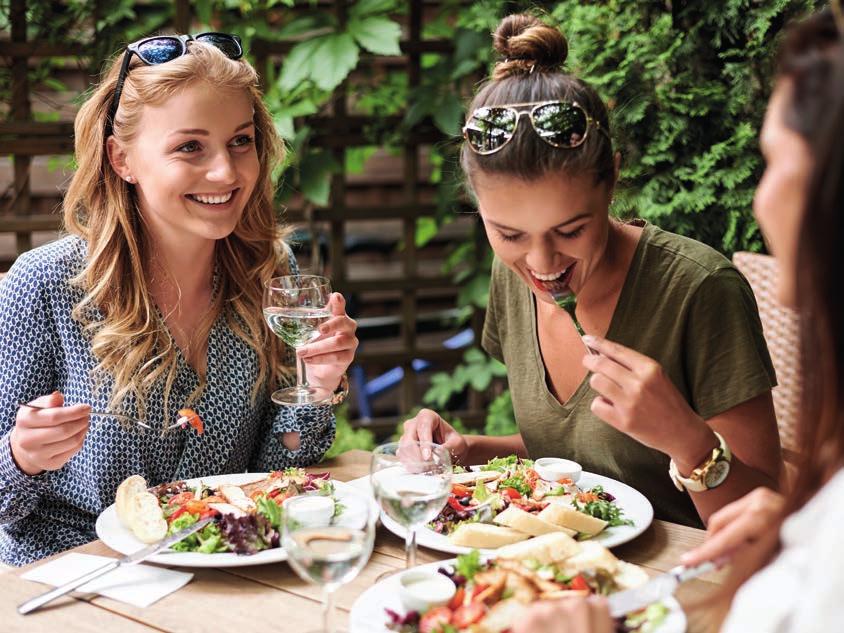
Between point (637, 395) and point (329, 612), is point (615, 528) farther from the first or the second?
point (329, 612)

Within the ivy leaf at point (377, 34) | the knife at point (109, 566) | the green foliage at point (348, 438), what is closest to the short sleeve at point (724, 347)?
the knife at point (109, 566)

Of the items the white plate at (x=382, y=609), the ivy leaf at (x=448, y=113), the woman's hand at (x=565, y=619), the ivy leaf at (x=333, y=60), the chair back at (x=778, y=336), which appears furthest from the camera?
the ivy leaf at (x=448, y=113)

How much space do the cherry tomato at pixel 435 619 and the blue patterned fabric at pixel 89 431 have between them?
0.98 m

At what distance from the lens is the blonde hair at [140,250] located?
2174 mm

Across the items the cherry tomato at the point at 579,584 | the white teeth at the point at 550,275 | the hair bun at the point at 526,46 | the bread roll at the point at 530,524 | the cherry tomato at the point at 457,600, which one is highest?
the hair bun at the point at 526,46

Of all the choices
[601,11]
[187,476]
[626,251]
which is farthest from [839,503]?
[601,11]

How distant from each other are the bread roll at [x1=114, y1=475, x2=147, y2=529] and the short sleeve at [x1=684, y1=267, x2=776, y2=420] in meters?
1.16

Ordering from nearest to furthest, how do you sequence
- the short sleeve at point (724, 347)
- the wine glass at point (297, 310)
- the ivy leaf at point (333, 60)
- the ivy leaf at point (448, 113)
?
the short sleeve at point (724, 347), the wine glass at point (297, 310), the ivy leaf at point (333, 60), the ivy leaf at point (448, 113)

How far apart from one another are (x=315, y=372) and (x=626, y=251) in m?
0.77

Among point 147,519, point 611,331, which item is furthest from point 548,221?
point 147,519

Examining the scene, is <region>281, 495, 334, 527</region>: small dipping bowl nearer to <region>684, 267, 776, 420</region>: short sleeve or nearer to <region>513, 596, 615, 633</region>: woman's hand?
<region>513, 596, 615, 633</region>: woman's hand

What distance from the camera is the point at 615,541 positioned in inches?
64.1

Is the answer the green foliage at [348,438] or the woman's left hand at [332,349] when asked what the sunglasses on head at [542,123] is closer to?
the woman's left hand at [332,349]

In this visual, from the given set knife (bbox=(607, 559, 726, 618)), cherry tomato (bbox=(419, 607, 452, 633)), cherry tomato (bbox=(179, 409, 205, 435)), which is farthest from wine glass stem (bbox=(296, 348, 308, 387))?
knife (bbox=(607, 559, 726, 618))
